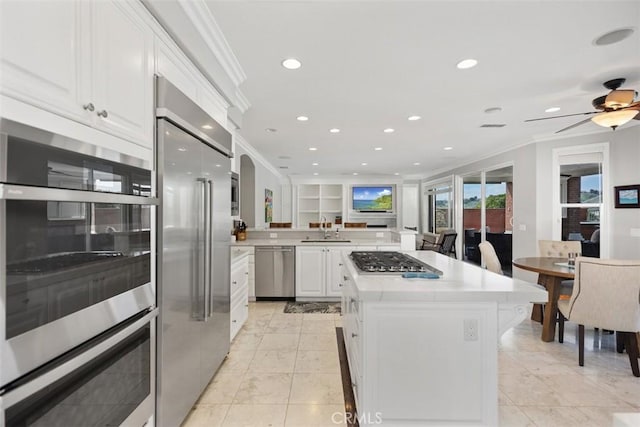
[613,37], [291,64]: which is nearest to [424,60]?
[291,64]

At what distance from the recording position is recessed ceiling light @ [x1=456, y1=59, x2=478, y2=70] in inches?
94.8

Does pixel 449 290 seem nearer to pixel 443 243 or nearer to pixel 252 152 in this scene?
pixel 252 152

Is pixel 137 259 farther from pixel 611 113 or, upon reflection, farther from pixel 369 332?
pixel 611 113

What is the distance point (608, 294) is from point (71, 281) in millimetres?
3642

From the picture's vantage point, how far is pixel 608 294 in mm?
2443

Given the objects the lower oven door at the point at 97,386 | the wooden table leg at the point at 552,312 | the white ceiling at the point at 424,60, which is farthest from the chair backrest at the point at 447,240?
the lower oven door at the point at 97,386

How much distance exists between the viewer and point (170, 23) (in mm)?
1616

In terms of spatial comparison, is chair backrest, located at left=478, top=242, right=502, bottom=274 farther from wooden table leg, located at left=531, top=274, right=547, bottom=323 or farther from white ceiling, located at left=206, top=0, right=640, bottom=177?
white ceiling, located at left=206, top=0, right=640, bottom=177

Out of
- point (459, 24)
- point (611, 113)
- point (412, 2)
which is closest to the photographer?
point (412, 2)

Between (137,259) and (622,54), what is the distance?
373cm

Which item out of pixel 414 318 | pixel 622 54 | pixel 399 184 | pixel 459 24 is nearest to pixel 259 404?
pixel 414 318

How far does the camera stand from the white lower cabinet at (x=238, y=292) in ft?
9.78

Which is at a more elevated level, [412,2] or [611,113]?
[412,2]

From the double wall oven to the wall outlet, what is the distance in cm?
173
